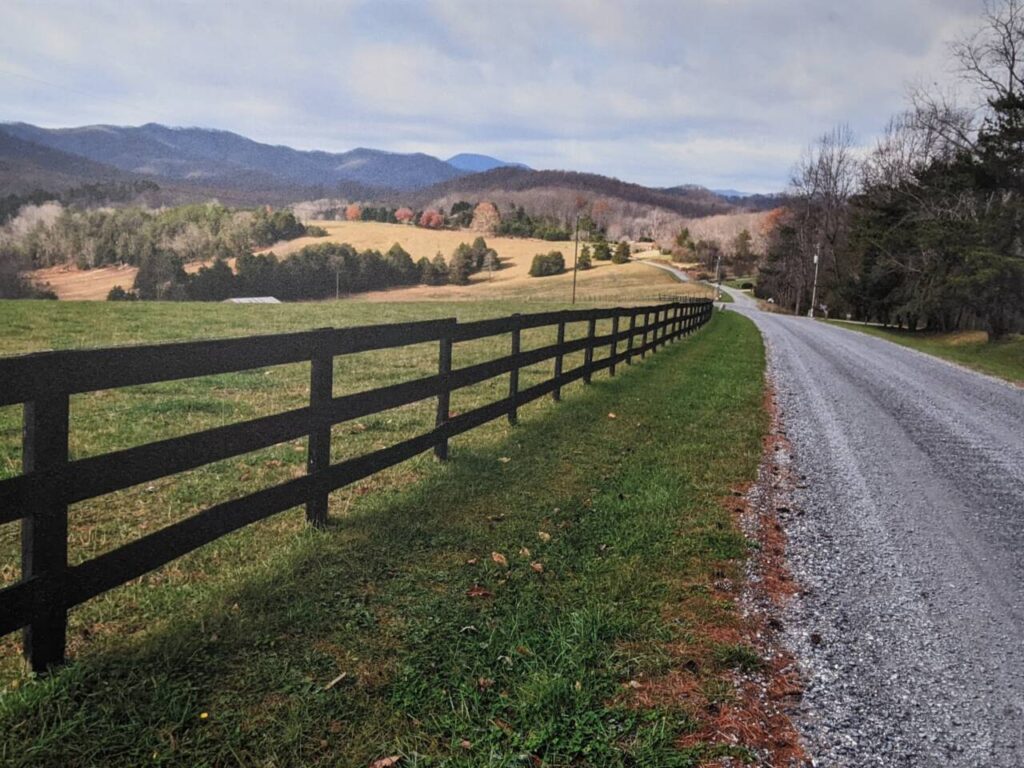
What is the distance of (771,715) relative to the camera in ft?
9.46

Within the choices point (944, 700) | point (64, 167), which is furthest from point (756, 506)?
point (64, 167)

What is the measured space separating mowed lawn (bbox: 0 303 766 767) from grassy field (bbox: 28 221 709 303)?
57.6 m

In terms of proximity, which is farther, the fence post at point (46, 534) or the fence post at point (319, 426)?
the fence post at point (319, 426)

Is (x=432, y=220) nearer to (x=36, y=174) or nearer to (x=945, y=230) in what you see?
(x=36, y=174)

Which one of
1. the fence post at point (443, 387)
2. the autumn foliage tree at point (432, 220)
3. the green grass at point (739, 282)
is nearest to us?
the fence post at point (443, 387)

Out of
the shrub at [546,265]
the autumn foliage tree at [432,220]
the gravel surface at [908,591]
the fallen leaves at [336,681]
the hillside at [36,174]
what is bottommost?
the fallen leaves at [336,681]


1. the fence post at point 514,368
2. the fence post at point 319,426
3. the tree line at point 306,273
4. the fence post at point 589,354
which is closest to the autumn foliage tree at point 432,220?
the tree line at point 306,273

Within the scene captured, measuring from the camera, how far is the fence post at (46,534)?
2.68m

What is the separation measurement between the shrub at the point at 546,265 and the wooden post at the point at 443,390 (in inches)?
3948

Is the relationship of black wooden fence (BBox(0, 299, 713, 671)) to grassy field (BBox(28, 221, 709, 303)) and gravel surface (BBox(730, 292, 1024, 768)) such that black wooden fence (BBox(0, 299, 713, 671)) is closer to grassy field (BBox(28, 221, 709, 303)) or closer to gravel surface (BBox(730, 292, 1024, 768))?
gravel surface (BBox(730, 292, 1024, 768))

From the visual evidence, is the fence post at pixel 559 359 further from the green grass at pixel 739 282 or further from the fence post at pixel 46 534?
the green grass at pixel 739 282

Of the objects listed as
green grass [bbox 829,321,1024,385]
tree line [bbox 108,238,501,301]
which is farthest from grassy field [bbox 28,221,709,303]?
green grass [bbox 829,321,1024,385]

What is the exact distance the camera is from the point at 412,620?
11.4 ft

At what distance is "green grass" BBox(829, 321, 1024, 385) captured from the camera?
1989 cm
